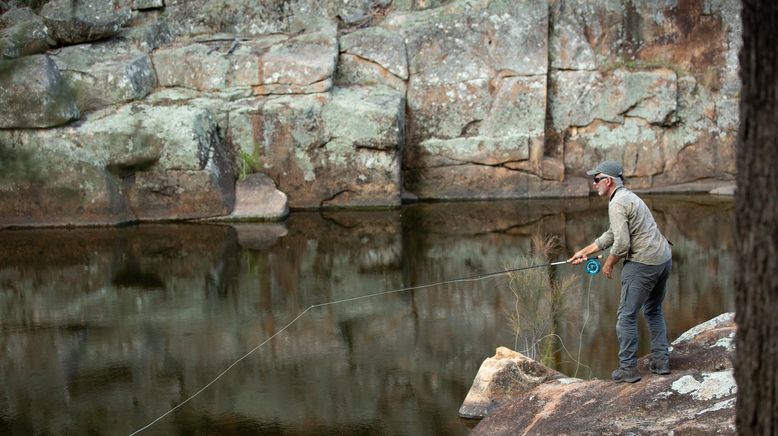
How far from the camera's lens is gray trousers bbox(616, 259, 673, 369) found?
564cm

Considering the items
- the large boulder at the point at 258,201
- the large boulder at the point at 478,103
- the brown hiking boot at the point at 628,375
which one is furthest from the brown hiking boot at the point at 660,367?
the large boulder at the point at 478,103

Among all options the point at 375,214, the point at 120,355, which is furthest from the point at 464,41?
the point at 120,355

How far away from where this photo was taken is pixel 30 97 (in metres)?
13.9

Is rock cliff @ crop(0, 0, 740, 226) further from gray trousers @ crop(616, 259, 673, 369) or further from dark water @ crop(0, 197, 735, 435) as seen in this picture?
gray trousers @ crop(616, 259, 673, 369)

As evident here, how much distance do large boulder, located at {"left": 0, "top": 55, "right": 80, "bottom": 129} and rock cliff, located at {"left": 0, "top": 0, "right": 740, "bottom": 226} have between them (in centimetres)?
29

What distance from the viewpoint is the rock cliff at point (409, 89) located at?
1484 cm

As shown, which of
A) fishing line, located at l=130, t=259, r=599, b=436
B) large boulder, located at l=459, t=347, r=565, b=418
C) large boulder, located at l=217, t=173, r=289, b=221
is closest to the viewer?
large boulder, located at l=459, t=347, r=565, b=418

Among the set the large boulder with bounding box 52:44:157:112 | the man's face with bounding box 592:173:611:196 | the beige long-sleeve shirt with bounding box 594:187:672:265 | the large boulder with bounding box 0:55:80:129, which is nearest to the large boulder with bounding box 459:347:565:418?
the beige long-sleeve shirt with bounding box 594:187:672:265

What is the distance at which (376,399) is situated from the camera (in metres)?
6.74

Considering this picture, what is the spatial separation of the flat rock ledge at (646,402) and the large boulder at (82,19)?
11757 millimetres

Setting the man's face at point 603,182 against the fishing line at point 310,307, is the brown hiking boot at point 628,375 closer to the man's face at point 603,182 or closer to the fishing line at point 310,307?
the fishing line at point 310,307

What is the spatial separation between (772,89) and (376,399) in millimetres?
4501

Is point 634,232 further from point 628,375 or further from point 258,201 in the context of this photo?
point 258,201

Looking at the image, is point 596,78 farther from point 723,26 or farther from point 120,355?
Answer: point 120,355
